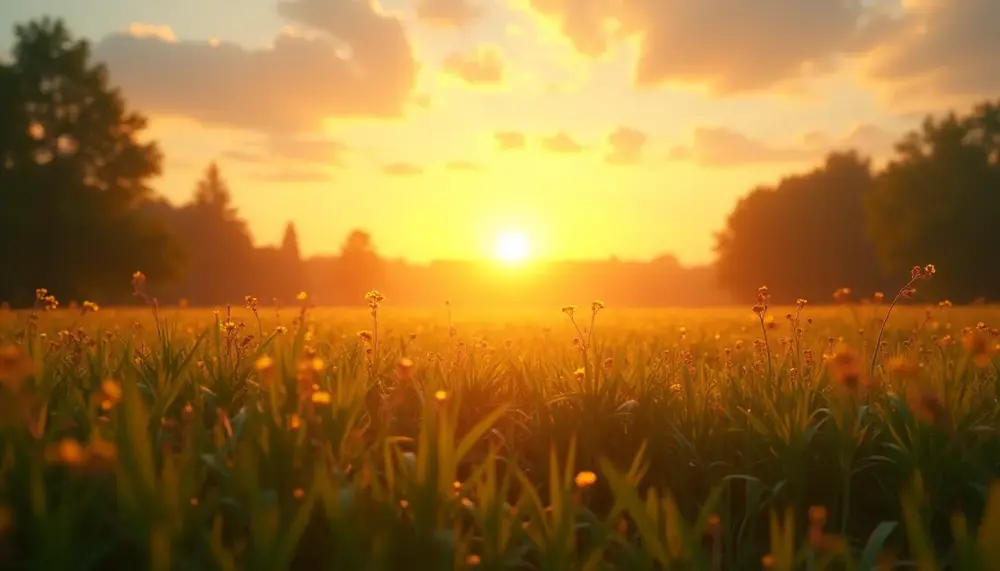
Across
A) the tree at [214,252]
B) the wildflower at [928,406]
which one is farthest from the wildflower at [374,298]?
the tree at [214,252]

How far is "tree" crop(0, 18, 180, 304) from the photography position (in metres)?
39.6

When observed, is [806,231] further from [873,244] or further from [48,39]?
[48,39]

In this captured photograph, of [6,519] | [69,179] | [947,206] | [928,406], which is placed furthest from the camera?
[947,206]

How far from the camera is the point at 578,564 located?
2.93 meters

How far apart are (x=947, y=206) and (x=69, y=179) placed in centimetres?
5752

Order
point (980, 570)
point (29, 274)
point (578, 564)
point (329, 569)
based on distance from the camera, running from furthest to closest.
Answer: point (29, 274), point (578, 564), point (329, 569), point (980, 570)

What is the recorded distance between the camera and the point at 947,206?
170ft

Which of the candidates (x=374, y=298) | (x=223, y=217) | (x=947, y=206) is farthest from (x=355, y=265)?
(x=374, y=298)

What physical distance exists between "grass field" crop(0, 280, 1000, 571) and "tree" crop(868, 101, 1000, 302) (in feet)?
174

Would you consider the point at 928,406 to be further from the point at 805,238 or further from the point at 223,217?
the point at 223,217

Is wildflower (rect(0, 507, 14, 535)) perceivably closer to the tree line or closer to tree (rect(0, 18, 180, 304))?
the tree line

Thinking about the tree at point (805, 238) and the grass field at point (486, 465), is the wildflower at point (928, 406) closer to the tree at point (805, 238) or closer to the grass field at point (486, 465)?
the grass field at point (486, 465)

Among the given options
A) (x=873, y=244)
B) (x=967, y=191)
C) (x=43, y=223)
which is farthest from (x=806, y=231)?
(x=43, y=223)

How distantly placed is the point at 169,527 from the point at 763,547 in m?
2.60
